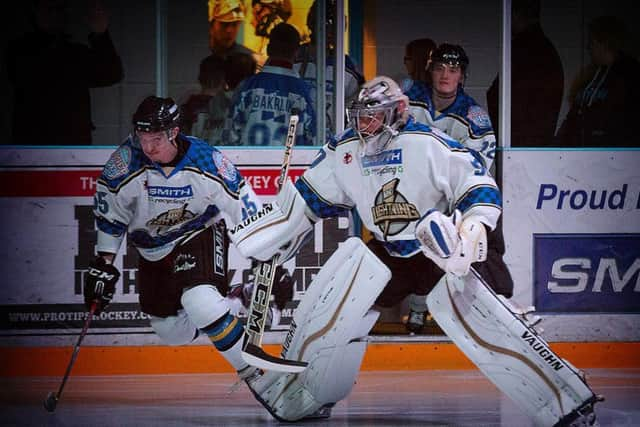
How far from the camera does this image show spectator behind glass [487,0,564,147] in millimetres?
5699

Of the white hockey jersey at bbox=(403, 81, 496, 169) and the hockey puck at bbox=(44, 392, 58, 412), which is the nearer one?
the hockey puck at bbox=(44, 392, 58, 412)

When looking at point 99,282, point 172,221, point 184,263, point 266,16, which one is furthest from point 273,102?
point 99,282

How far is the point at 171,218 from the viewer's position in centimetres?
472

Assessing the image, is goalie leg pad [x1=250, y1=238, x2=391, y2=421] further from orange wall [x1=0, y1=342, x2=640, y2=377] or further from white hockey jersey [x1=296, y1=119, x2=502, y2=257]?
orange wall [x1=0, y1=342, x2=640, y2=377]

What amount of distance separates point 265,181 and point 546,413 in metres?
2.08

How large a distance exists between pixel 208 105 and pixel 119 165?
947 mm

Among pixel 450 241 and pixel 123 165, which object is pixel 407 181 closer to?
pixel 450 241

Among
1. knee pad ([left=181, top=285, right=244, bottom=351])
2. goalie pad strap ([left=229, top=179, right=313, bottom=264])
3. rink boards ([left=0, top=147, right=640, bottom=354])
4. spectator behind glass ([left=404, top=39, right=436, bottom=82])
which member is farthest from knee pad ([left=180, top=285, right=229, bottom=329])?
spectator behind glass ([left=404, top=39, right=436, bottom=82])

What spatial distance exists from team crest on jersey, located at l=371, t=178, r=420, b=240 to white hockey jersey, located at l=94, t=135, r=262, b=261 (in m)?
0.70

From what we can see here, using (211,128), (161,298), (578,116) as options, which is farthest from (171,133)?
(578,116)

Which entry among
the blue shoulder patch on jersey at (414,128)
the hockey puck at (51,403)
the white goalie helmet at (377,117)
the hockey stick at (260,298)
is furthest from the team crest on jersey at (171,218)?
the blue shoulder patch on jersey at (414,128)

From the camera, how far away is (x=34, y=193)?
543 centimetres

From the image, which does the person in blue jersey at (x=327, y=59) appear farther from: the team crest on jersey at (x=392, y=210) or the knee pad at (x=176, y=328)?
the team crest on jersey at (x=392, y=210)

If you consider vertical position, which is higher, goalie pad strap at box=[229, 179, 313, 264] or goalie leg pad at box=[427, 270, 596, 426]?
goalie pad strap at box=[229, 179, 313, 264]
